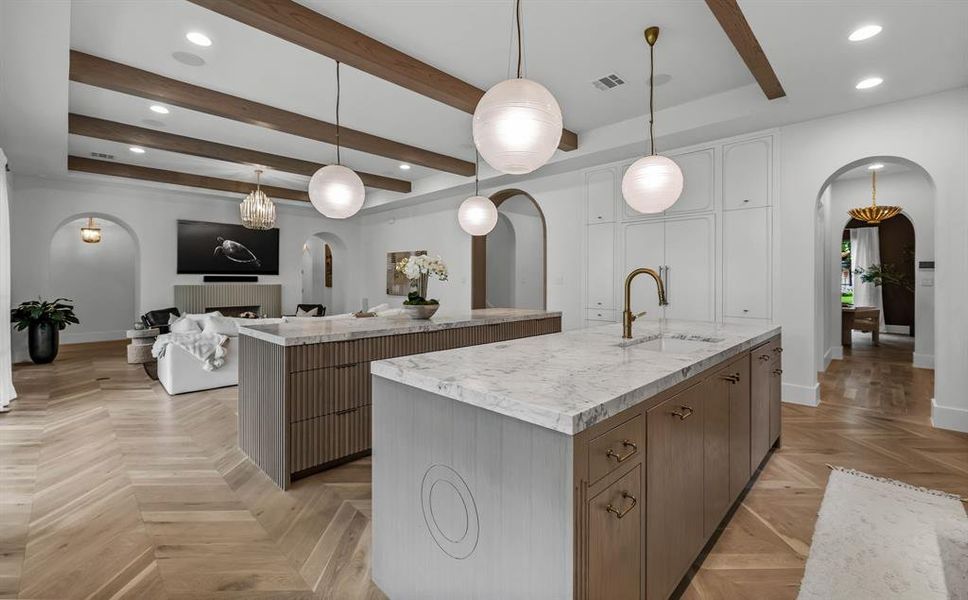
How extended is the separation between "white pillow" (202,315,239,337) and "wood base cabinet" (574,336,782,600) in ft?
14.6

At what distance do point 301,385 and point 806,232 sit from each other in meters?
4.30

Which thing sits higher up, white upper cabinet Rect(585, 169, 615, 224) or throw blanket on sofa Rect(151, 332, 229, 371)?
white upper cabinet Rect(585, 169, 615, 224)

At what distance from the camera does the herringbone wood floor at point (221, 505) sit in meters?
1.74

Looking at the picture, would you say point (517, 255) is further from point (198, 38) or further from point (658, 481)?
point (658, 481)

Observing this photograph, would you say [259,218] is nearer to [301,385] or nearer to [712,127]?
[301,385]

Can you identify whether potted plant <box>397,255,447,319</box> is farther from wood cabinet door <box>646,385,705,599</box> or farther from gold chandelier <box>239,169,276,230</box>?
gold chandelier <box>239,169,276,230</box>

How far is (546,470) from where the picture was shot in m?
1.08

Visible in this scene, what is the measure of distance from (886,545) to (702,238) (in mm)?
3229

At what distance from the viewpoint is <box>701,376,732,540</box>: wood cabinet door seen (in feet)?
5.74

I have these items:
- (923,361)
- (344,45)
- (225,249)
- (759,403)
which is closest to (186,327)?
(344,45)

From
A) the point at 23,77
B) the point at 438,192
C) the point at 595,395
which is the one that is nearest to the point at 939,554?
the point at 595,395

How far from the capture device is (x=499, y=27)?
293cm

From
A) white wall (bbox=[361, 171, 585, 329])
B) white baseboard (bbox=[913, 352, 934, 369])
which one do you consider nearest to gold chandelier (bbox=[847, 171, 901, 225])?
white baseboard (bbox=[913, 352, 934, 369])

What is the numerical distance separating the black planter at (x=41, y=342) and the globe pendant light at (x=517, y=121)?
7.00 meters
